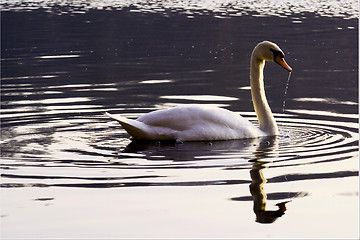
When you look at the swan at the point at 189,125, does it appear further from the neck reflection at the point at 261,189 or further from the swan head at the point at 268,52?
the swan head at the point at 268,52

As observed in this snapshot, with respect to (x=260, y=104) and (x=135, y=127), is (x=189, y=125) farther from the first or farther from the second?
(x=260, y=104)

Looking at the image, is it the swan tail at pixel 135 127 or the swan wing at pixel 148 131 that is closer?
the swan tail at pixel 135 127

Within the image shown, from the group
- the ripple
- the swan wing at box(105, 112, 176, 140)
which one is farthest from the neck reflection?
the ripple

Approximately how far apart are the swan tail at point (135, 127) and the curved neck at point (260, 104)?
1.70 meters

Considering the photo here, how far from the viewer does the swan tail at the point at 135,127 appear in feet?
36.8

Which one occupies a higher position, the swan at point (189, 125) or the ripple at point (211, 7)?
the swan at point (189, 125)

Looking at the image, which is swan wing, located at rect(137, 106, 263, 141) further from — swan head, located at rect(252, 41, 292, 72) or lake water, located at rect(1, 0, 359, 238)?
swan head, located at rect(252, 41, 292, 72)

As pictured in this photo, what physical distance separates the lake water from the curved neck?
0.80 ft

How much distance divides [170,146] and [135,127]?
50 centimetres

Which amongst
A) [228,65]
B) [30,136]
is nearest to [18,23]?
[228,65]

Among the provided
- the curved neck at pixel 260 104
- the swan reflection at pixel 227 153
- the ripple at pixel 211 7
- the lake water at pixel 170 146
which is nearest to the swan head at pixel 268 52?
the curved neck at pixel 260 104

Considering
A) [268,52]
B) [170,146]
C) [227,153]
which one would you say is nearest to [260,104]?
[268,52]

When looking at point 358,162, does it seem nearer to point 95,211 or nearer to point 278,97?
point 95,211

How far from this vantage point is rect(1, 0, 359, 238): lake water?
7.68m
